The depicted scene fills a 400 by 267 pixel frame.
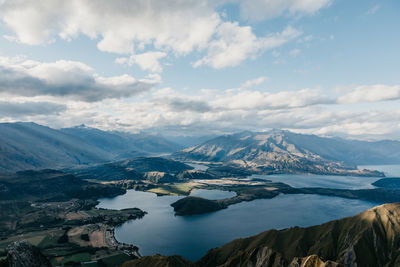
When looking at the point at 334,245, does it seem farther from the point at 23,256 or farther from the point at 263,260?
the point at 23,256

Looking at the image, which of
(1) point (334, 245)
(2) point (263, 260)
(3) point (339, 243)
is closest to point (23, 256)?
(2) point (263, 260)

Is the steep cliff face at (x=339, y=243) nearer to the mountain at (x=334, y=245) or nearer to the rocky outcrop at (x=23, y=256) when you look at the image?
the mountain at (x=334, y=245)

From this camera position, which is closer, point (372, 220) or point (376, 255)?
point (376, 255)

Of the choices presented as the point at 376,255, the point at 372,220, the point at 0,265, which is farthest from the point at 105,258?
the point at 372,220

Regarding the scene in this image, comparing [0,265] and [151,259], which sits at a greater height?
[0,265]

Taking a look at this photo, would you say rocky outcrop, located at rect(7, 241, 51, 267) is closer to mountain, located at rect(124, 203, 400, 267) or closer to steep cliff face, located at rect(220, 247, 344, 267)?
mountain, located at rect(124, 203, 400, 267)

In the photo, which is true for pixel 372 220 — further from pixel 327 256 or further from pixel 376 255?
pixel 327 256

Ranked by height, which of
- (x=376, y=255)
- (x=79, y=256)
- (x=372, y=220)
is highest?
(x=372, y=220)
